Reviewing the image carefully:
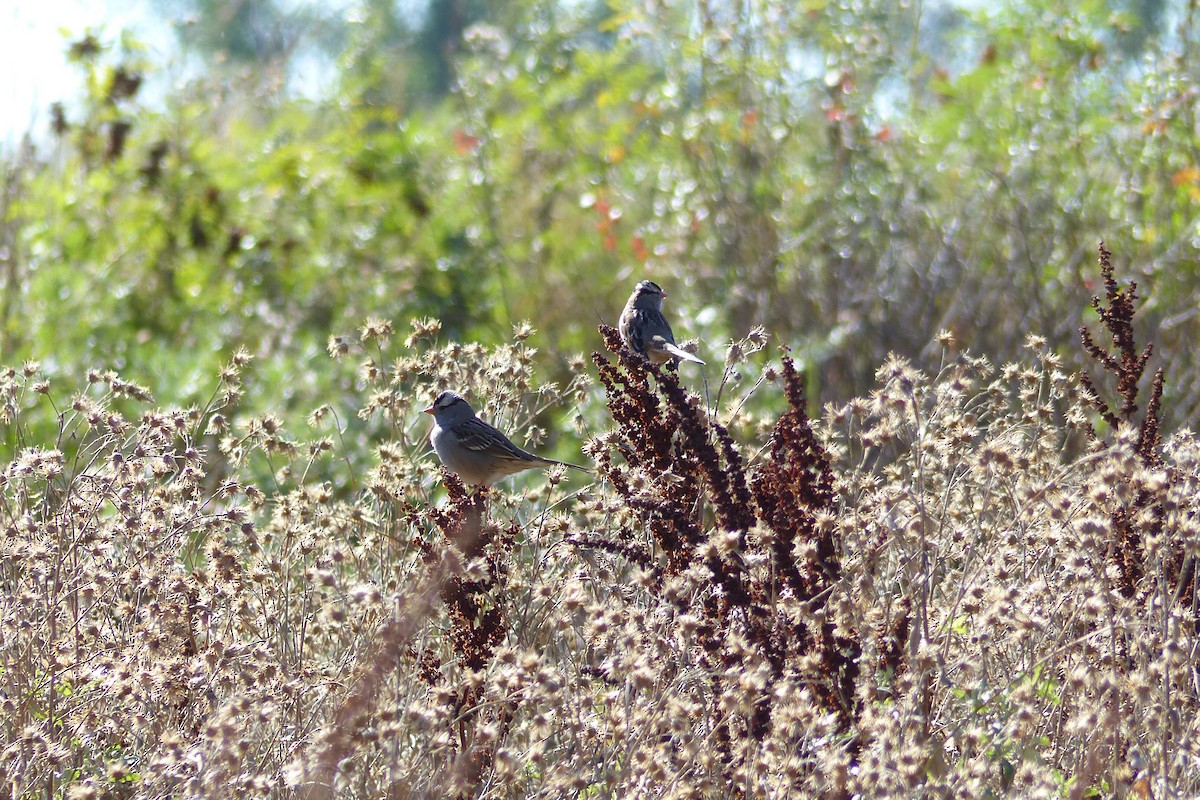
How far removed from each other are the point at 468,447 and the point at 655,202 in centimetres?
486

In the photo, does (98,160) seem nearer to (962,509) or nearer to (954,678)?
(962,509)

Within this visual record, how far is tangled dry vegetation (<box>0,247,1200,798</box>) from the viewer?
329cm

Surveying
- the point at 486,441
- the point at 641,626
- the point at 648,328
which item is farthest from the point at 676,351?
A: the point at 641,626

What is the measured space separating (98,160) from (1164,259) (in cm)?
720

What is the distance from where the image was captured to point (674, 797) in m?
3.17

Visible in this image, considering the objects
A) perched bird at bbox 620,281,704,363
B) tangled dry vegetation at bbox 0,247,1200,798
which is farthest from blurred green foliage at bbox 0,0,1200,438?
tangled dry vegetation at bbox 0,247,1200,798

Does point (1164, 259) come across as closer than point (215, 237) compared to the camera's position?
Yes

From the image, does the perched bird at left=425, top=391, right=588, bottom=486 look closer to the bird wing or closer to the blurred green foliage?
the bird wing

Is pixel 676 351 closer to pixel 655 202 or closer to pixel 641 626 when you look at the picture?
pixel 641 626

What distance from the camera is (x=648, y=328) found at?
6078 millimetres

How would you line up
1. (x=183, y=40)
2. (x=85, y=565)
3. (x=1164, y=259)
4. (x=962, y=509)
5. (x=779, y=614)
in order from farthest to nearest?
1. (x=183, y=40)
2. (x=1164, y=259)
3. (x=962, y=509)
4. (x=85, y=565)
5. (x=779, y=614)

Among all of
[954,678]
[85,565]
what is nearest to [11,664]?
[85,565]

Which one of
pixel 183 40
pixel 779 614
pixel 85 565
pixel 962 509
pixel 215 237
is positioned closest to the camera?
pixel 779 614

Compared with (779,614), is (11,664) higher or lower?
higher
